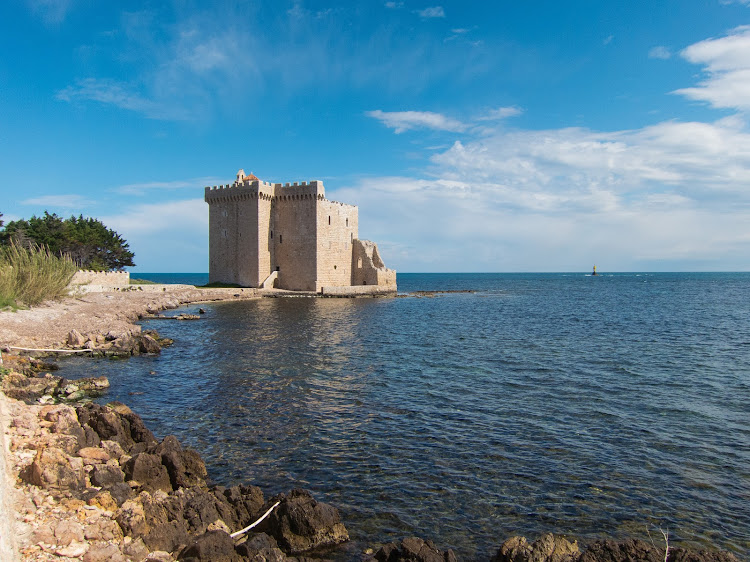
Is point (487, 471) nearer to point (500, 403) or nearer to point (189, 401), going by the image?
point (500, 403)

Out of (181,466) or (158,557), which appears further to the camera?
(181,466)

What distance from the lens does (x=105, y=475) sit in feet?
22.5

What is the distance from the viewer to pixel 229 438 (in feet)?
32.4

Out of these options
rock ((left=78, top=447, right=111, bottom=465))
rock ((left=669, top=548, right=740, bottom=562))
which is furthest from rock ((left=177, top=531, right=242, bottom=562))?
rock ((left=669, top=548, right=740, bottom=562))

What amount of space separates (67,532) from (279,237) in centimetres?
4137

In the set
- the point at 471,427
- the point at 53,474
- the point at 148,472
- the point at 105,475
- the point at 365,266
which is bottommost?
the point at 471,427

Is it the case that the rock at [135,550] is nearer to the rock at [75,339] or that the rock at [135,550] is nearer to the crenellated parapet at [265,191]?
the rock at [75,339]

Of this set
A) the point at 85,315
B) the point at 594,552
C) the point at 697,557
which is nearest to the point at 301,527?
the point at 594,552

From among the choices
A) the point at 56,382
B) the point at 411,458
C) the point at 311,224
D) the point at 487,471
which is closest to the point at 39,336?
the point at 56,382

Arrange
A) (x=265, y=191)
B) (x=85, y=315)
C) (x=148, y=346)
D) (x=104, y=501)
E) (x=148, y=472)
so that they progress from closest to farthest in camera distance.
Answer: (x=104, y=501) < (x=148, y=472) < (x=148, y=346) < (x=85, y=315) < (x=265, y=191)

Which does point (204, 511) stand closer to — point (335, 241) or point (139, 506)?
point (139, 506)

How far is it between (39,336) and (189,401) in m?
9.31

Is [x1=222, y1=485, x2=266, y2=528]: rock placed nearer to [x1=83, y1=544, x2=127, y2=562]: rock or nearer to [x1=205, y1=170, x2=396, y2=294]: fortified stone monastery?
[x1=83, y1=544, x2=127, y2=562]: rock

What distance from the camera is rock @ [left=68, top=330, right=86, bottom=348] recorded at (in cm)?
1791
